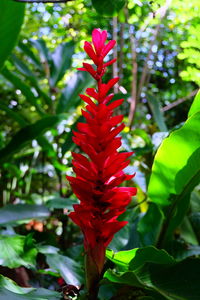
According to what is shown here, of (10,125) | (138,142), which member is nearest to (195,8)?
(138,142)

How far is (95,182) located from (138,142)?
2340mm

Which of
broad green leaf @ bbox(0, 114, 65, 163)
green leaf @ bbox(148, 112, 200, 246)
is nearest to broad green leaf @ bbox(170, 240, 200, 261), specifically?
green leaf @ bbox(148, 112, 200, 246)

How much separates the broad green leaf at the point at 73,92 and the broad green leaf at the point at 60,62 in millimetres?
140

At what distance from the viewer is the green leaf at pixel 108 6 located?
987mm

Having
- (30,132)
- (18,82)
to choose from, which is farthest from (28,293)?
(18,82)

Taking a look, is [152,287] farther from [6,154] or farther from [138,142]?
[138,142]

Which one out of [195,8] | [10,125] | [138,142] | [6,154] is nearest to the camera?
[195,8]

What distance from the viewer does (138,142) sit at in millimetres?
2875

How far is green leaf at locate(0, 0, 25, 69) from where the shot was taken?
1.51m

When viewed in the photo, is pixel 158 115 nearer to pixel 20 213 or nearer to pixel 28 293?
pixel 20 213

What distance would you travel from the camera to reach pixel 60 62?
216cm

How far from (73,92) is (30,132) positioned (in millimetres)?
551

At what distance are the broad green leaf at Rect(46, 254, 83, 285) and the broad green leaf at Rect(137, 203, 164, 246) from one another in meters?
0.19

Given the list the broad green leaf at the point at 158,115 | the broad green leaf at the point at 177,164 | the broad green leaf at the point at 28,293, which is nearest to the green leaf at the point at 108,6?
the broad green leaf at the point at 177,164
